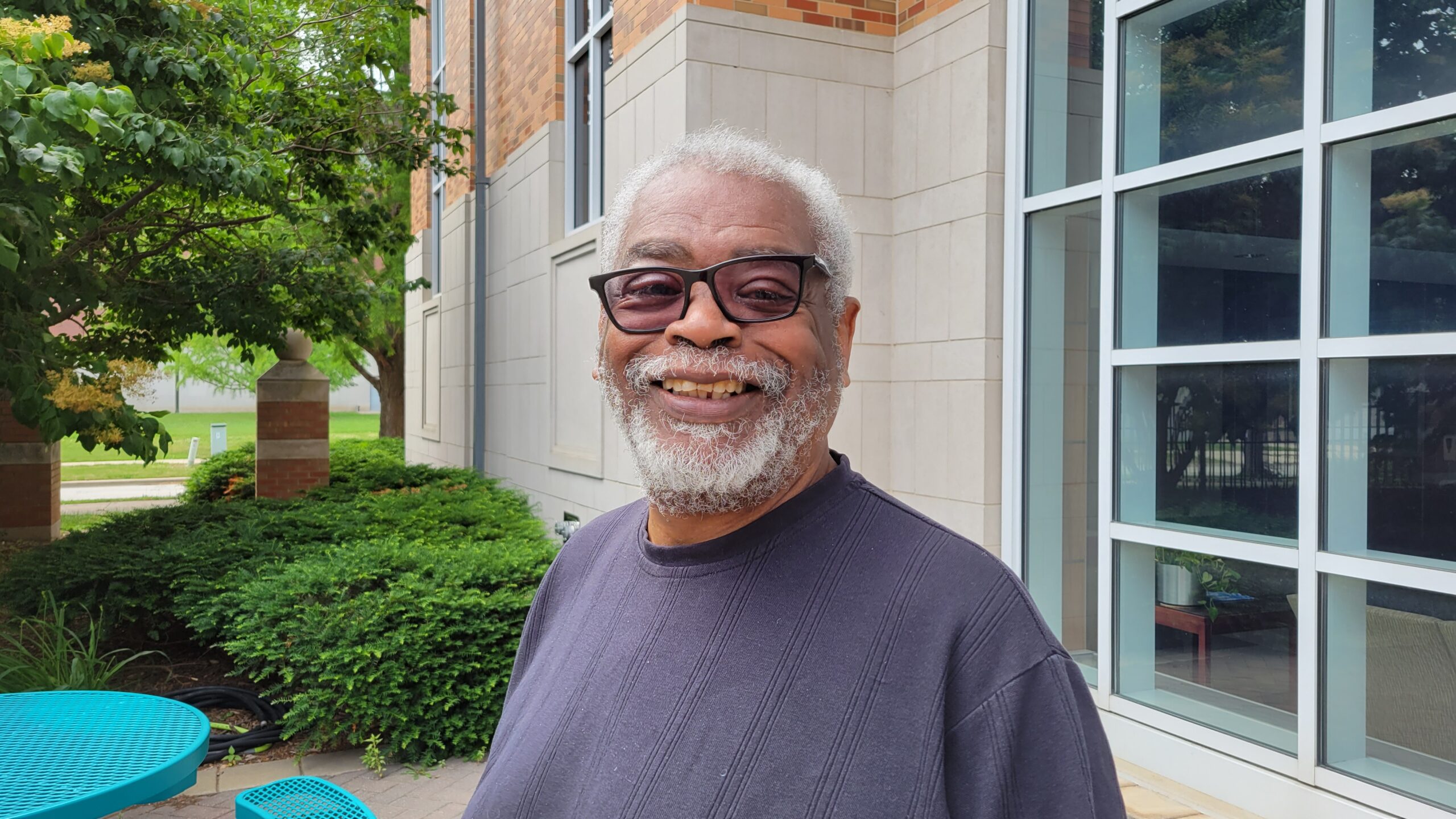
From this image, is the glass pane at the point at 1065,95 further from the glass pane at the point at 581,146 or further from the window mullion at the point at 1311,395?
the glass pane at the point at 581,146

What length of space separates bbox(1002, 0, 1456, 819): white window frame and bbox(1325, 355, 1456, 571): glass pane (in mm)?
49

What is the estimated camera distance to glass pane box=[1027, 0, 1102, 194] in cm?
521

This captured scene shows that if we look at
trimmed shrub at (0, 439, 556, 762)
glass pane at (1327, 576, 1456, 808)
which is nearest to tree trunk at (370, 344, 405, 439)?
trimmed shrub at (0, 439, 556, 762)

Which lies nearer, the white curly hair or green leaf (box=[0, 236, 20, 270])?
the white curly hair

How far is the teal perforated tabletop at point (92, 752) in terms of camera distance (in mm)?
2615

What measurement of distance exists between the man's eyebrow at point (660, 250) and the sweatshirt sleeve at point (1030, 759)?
2.32 ft

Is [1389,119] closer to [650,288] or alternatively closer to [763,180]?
[763,180]

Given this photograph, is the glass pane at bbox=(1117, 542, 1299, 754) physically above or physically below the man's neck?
below

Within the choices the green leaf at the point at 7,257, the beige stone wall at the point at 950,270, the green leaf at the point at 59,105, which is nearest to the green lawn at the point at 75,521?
the green leaf at the point at 7,257

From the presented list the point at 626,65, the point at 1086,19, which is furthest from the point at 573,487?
the point at 1086,19

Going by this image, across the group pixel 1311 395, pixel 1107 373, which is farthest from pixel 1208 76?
pixel 1311 395

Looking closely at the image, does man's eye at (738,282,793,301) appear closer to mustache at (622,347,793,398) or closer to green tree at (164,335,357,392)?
mustache at (622,347,793,398)

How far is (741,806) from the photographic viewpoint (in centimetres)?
124

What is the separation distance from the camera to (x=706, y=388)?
146cm
